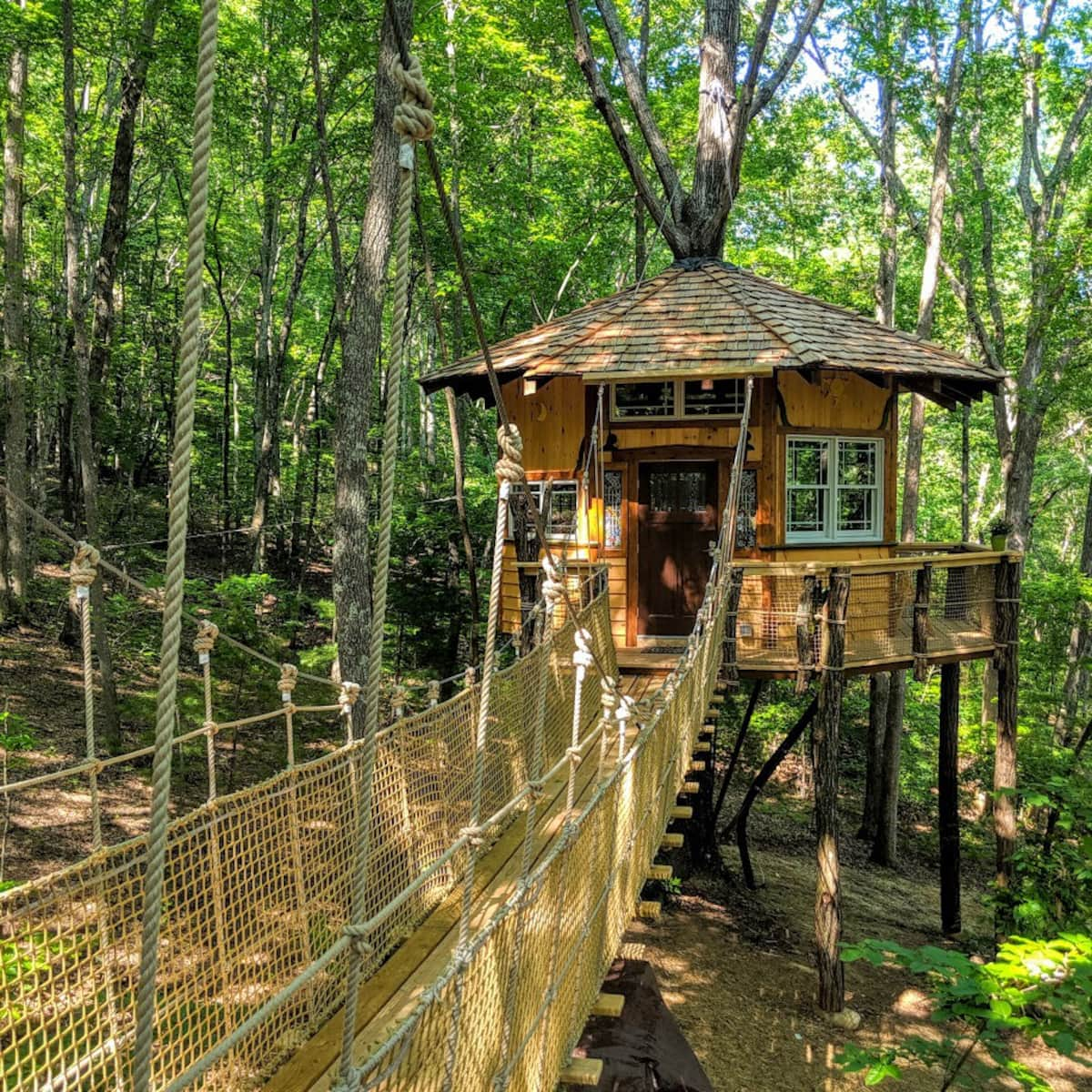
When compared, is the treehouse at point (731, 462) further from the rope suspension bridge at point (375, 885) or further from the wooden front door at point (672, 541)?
the rope suspension bridge at point (375, 885)

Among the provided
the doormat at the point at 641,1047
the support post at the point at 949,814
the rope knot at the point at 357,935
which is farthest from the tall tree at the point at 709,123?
the rope knot at the point at 357,935

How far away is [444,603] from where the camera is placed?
503 inches

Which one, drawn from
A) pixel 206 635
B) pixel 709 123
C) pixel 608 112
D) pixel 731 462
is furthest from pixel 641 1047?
pixel 709 123

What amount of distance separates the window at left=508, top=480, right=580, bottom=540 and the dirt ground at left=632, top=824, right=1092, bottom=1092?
3995mm

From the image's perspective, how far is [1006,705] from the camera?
28.5 feet

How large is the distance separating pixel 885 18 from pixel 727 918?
12.2 m

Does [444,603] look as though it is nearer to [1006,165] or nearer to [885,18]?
[885,18]

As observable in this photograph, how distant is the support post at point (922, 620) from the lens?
7.25 meters

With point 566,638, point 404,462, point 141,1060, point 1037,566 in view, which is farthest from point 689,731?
point 1037,566

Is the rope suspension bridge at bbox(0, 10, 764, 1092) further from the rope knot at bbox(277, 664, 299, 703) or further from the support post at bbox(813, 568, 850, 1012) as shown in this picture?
the support post at bbox(813, 568, 850, 1012)

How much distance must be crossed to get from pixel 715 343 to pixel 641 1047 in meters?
5.57

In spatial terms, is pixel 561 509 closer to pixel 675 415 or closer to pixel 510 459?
pixel 675 415

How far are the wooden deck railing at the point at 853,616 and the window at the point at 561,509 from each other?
1885 millimetres

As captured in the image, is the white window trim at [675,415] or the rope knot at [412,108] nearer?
the rope knot at [412,108]
